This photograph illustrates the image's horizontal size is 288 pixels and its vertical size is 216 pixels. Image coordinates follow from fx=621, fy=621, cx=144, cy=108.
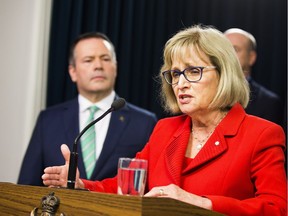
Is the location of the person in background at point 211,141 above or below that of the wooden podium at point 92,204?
above

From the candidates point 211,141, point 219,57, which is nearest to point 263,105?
point 219,57

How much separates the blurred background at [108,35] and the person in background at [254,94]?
48 cm

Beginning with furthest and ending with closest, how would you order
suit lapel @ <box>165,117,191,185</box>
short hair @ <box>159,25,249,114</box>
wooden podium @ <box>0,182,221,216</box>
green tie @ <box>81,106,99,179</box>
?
green tie @ <box>81,106,99,179</box> < short hair @ <box>159,25,249,114</box> < suit lapel @ <box>165,117,191,185</box> < wooden podium @ <box>0,182,221,216</box>

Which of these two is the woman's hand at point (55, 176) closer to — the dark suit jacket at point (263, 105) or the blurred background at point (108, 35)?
the dark suit jacket at point (263, 105)

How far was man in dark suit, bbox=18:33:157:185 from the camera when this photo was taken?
4.15 meters

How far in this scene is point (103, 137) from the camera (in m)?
4.27

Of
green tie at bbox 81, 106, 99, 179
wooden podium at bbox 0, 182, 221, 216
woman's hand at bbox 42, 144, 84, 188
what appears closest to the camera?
wooden podium at bbox 0, 182, 221, 216

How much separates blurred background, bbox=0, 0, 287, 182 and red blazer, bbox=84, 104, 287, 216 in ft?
7.63

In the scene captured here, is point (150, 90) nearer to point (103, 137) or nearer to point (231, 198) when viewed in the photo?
point (103, 137)

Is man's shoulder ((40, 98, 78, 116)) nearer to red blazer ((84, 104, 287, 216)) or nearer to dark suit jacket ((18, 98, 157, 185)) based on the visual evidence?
dark suit jacket ((18, 98, 157, 185))

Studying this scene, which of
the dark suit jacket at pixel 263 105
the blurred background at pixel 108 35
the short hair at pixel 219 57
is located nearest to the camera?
the short hair at pixel 219 57

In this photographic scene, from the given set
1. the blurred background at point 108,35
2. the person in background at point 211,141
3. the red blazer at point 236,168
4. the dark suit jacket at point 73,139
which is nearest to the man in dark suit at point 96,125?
the dark suit jacket at point 73,139

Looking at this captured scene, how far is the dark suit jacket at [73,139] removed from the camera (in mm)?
4102

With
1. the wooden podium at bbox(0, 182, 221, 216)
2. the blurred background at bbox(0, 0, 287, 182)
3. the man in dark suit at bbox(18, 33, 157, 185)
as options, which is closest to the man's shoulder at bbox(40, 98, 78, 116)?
the man in dark suit at bbox(18, 33, 157, 185)
